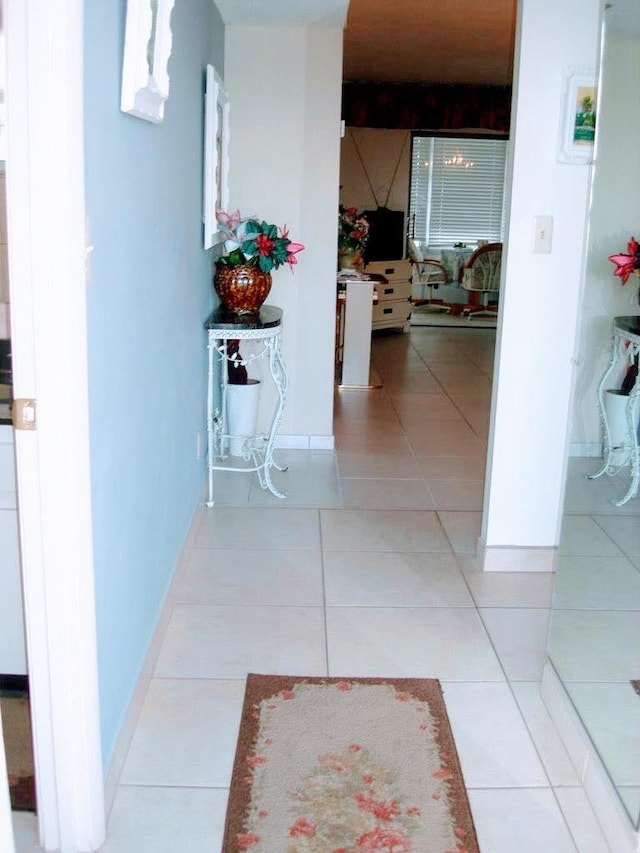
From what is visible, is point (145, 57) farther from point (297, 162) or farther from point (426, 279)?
point (426, 279)

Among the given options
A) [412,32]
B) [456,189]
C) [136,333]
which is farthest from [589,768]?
[456,189]

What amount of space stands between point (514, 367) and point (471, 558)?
2.51ft

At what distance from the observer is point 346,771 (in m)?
2.07

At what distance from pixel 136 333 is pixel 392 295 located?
683cm

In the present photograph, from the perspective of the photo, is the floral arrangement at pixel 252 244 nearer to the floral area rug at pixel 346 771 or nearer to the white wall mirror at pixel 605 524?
the white wall mirror at pixel 605 524

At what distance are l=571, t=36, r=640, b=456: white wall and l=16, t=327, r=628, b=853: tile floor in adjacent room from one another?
368 mm

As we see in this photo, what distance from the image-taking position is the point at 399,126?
9047 mm

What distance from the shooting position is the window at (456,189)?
1021 cm

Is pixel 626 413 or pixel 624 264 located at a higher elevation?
pixel 624 264

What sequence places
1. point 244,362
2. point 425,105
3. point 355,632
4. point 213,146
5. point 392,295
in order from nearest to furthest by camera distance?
point 355,632 → point 213,146 → point 244,362 → point 392,295 → point 425,105

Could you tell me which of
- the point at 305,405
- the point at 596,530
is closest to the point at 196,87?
the point at 305,405

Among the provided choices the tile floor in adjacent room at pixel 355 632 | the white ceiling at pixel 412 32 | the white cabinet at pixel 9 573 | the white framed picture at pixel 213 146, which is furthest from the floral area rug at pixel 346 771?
the white ceiling at pixel 412 32

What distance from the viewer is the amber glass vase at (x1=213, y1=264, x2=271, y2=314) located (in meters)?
3.92

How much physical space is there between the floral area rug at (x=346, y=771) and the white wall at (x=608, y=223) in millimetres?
831
